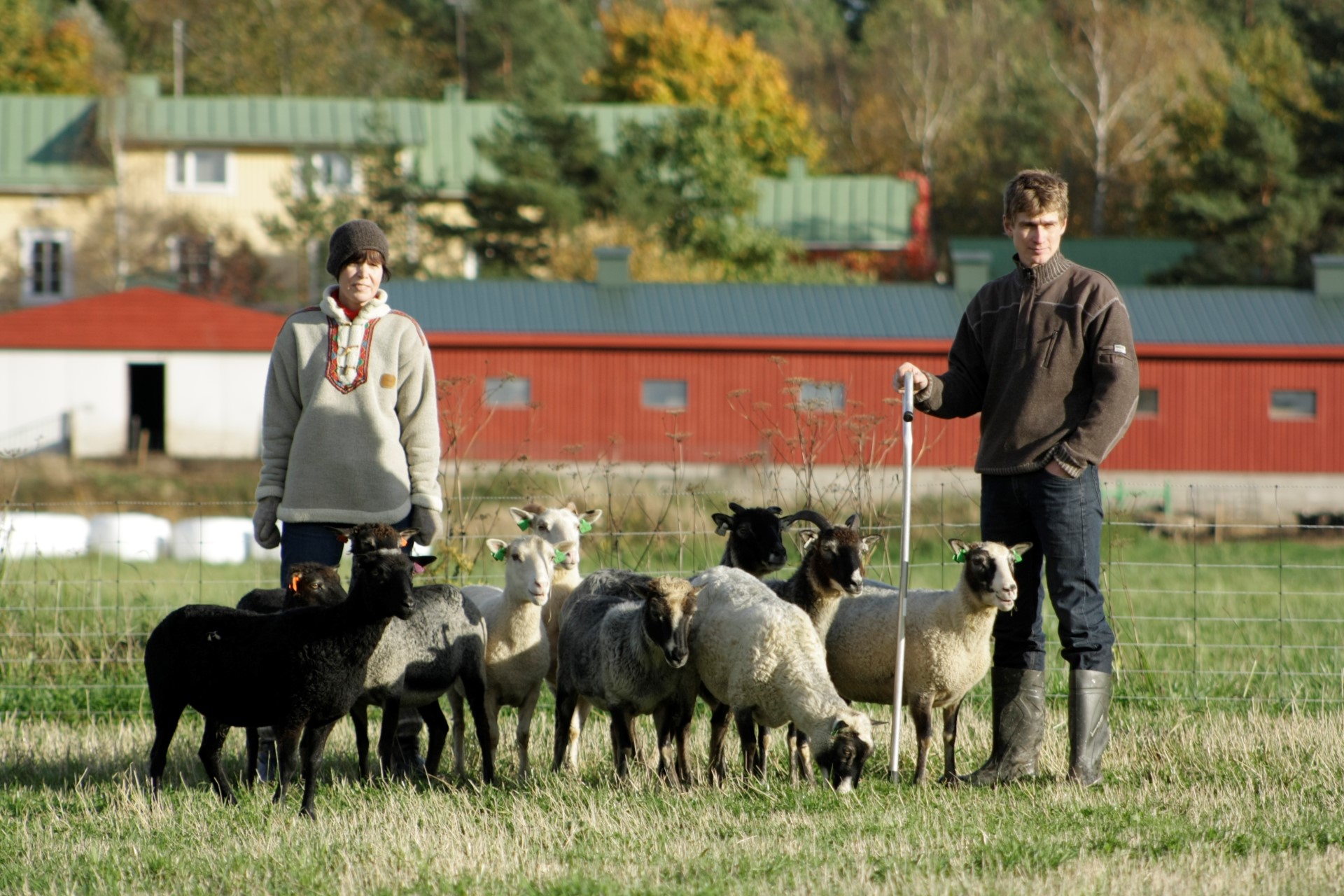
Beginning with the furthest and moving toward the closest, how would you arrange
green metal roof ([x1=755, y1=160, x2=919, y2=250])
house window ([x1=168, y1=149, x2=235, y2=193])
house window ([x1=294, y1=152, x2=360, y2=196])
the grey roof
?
green metal roof ([x1=755, y1=160, x2=919, y2=250])
house window ([x1=168, y1=149, x2=235, y2=193])
house window ([x1=294, y1=152, x2=360, y2=196])
the grey roof

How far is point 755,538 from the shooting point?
787 centimetres

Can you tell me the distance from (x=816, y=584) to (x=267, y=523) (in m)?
2.71

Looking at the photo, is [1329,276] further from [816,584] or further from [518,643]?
[518,643]

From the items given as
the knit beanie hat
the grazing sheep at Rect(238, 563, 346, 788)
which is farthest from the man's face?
the grazing sheep at Rect(238, 563, 346, 788)

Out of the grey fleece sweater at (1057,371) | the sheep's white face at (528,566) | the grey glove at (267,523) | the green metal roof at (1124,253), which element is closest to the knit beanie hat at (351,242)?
the grey glove at (267,523)

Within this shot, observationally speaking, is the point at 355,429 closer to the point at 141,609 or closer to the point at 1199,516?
the point at 141,609

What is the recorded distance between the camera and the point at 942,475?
26516mm

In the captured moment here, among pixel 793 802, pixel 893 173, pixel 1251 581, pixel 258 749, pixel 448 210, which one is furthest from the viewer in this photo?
pixel 893 173

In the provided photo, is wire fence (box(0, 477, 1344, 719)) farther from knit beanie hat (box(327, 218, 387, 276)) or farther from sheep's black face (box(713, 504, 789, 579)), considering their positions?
knit beanie hat (box(327, 218, 387, 276))

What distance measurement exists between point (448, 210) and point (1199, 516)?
2816 centimetres

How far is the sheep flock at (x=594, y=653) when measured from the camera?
21.1 ft

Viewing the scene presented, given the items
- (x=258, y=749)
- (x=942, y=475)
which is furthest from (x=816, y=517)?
(x=942, y=475)

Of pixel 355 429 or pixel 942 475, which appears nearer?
pixel 355 429

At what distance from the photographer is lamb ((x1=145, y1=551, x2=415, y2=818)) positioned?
6.34 metres
